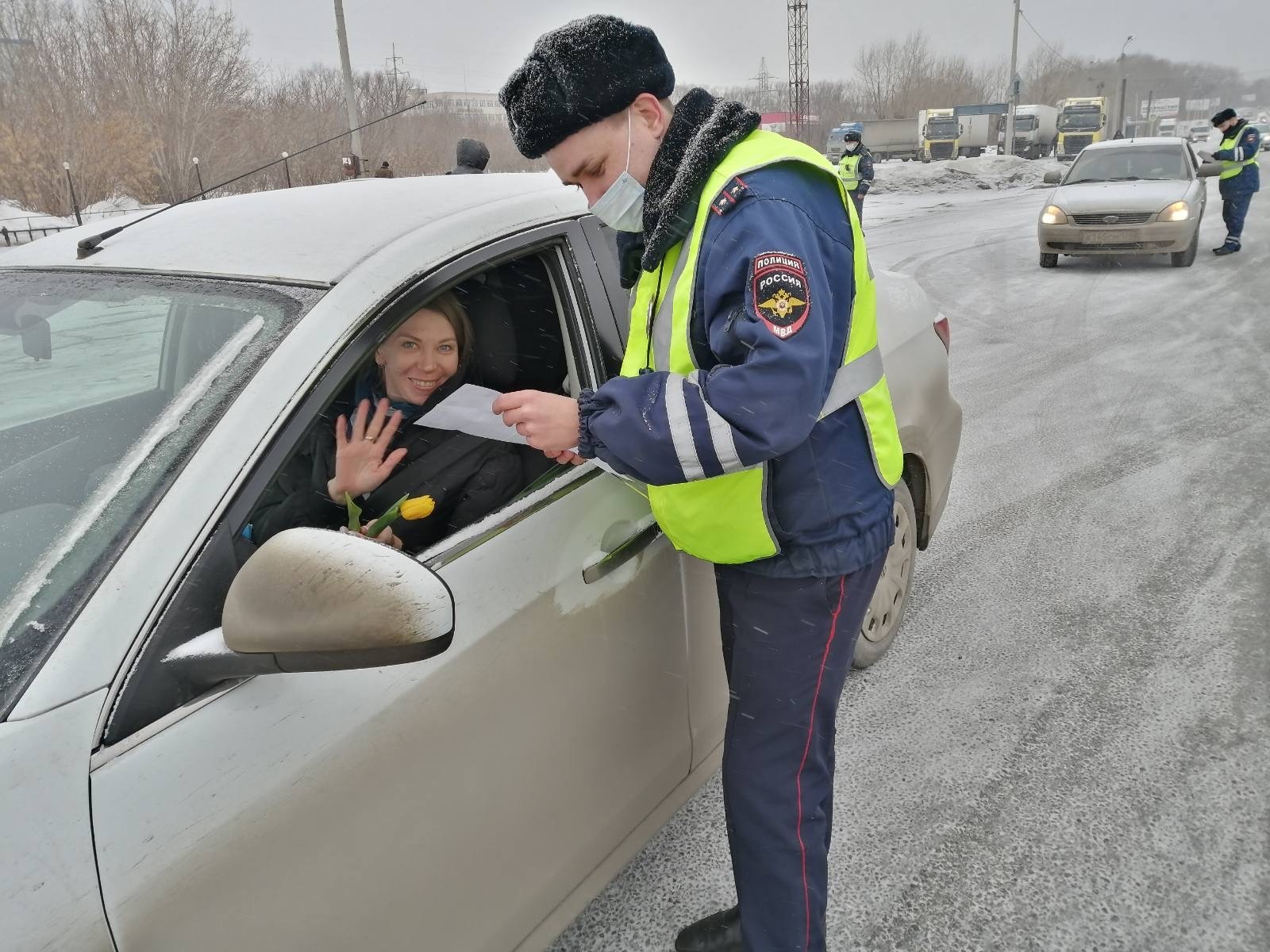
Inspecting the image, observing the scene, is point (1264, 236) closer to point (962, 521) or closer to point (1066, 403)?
point (1066, 403)

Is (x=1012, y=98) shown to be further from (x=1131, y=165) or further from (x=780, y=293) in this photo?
(x=780, y=293)

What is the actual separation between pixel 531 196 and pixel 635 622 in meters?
0.97

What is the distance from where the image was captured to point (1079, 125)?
4084 centimetres

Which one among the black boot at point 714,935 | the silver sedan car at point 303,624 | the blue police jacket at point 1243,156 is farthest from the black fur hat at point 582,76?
the blue police jacket at point 1243,156

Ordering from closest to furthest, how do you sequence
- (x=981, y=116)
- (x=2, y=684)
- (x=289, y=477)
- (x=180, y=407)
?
1. (x=2, y=684)
2. (x=180, y=407)
3. (x=289, y=477)
4. (x=981, y=116)

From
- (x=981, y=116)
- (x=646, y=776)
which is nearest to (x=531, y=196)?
(x=646, y=776)

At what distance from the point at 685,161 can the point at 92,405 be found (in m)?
Answer: 1.31

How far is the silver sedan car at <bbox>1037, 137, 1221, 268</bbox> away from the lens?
10555 millimetres

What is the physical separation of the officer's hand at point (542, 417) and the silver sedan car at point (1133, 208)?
11.1 m

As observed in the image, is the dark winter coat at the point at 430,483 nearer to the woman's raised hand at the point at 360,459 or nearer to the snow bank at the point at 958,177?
the woman's raised hand at the point at 360,459

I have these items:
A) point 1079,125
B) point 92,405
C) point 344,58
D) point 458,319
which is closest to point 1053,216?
point 344,58

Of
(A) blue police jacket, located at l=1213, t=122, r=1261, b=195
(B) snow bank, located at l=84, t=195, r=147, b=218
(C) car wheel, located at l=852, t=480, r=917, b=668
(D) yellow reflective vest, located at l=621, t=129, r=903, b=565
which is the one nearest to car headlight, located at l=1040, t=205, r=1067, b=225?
(A) blue police jacket, located at l=1213, t=122, r=1261, b=195

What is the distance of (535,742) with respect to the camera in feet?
5.24

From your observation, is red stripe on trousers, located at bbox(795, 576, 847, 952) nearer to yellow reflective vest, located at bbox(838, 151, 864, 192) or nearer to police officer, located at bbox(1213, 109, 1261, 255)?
police officer, located at bbox(1213, 109, 1261, 255)
